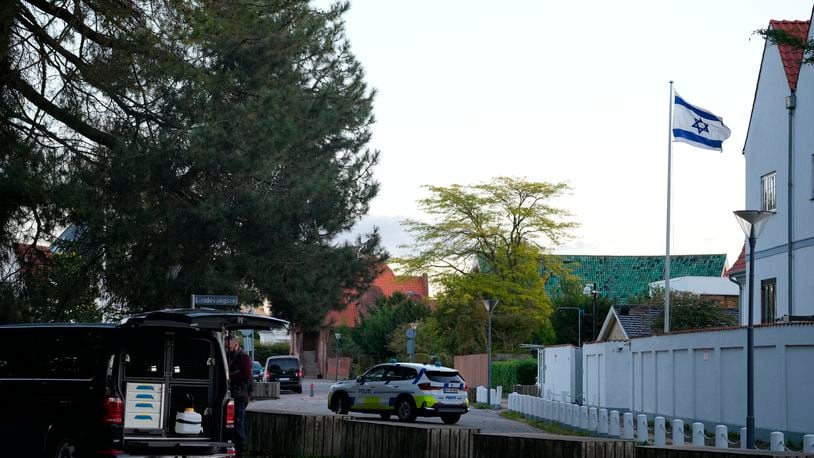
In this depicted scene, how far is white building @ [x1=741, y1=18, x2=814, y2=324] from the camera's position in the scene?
104 ft

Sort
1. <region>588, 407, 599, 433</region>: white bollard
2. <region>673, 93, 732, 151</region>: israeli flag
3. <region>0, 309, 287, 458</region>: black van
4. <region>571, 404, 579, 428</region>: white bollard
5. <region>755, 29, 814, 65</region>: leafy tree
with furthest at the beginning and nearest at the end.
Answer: <region>673, 93, 732, 151</region>: israeli flag < <region>571, 404, 579, 428</region>: white bollard < <region>588, 407, 599, 433</region>: white bollard < <region>755, 29, 814, 65</region>: leafy tree < <region>0, 309, 287, 458</region>: black van

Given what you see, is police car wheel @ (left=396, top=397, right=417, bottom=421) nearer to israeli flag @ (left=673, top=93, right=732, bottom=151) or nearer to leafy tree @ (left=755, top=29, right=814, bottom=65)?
→ israeli flag @ (left=673, top=93, right=732, bottom=151)

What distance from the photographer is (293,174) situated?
2995 cm

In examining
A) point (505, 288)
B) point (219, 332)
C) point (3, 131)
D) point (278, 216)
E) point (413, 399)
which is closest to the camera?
→ point (219, 332)

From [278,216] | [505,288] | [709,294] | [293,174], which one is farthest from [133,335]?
[709,294]

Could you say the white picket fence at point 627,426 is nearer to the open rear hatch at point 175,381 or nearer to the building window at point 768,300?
the building window at point 768,300

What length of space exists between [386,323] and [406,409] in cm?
5859

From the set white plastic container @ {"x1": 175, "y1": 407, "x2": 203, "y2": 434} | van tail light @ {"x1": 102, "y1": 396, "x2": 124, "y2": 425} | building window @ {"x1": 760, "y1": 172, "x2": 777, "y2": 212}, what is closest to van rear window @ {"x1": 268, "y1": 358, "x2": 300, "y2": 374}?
building window @ {"x1": 760, "y1": 172, "x2": 777, "y2": 212}

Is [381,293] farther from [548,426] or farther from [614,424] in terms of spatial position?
[614,424]

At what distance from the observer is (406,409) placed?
32781 mm

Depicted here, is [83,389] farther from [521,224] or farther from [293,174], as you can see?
[521,224]

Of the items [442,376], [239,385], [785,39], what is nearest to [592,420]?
[442,376]

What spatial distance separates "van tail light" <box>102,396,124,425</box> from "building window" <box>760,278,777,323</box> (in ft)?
79.7

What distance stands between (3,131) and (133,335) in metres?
11.0
